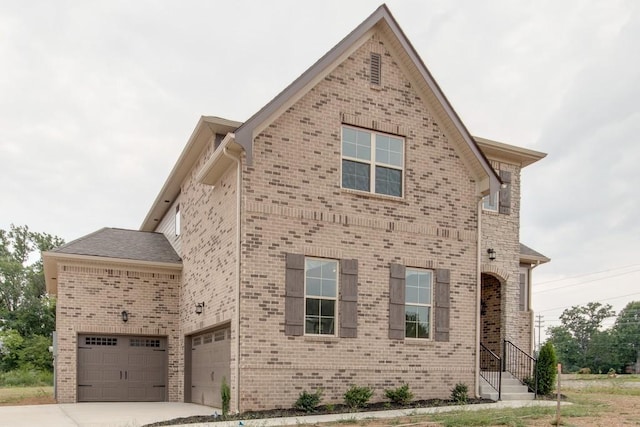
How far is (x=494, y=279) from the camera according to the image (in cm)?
1945

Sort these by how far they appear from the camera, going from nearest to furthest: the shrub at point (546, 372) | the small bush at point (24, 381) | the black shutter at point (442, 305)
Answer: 1. the black shutter at point (442, 305)
2. the shrub at point (546, 372)
3. the small bush at point (24, 381)

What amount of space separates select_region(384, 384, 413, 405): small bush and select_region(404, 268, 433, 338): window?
52.3 inches

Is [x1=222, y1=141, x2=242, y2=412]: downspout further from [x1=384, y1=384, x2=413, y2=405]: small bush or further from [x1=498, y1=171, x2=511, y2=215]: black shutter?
[x1=498, y1=171, x2=511, y2=215]: black shutter

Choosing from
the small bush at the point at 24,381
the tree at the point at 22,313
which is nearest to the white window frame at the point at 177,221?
the small bush at the point at 24,381

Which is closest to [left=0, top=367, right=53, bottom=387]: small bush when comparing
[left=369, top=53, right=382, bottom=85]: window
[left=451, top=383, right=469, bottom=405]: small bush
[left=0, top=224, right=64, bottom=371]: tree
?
[left=0, top=224, right=64, bottom=371]: tree

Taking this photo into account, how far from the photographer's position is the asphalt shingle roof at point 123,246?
1886cm

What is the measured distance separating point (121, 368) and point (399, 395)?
30.5 ft

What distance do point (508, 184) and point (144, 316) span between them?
40.3 feet

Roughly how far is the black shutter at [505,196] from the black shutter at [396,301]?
19.0ft

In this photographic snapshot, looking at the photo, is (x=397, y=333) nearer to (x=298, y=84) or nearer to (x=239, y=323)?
(x=239, y=323)

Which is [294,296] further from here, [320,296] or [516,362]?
[516,362]

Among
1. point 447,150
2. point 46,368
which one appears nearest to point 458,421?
point 447,150

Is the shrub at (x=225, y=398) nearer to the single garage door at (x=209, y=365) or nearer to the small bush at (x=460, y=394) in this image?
the single garage door at (x=209, y=365)

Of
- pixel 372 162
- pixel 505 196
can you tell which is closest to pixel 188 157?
pixel 372 162
